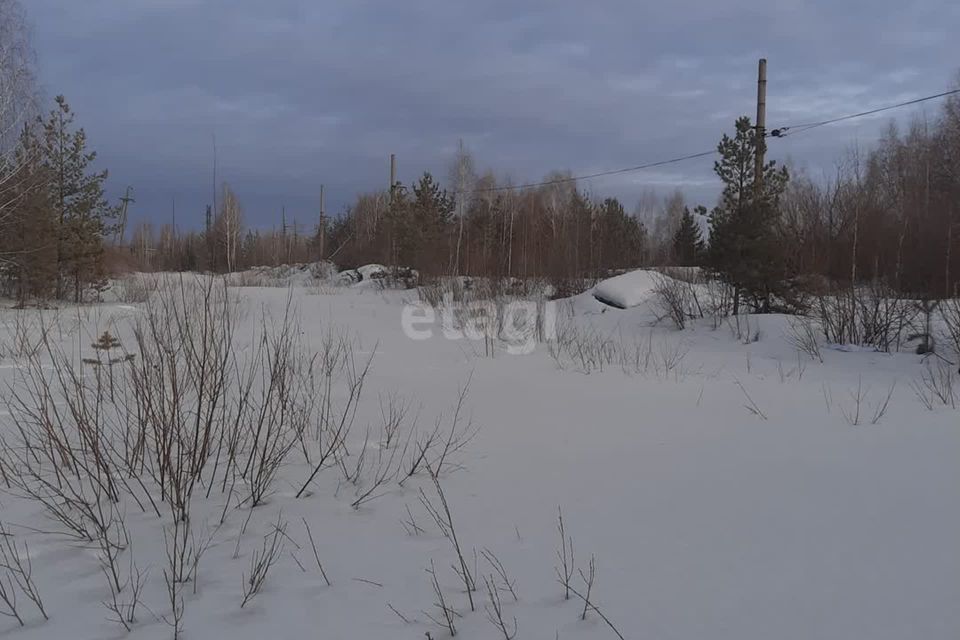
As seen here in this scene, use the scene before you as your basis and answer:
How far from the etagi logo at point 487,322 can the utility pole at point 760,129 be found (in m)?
4.74

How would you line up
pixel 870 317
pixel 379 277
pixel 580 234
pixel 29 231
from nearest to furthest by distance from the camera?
pixel 870 317 → pixel 29 231 → pixel 580 234 → pixel 379 277

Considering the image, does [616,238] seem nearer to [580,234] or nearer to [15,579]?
[580,234]

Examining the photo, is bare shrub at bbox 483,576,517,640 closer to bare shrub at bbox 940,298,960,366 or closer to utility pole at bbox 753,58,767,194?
bare shrub at bbox 940,298,960,366

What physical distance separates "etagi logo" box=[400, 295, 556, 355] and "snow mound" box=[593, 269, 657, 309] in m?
1.26

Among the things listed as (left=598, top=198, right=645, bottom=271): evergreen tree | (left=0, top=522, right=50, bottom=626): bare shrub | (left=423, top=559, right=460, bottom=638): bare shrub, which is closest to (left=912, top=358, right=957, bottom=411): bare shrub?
(left=423, top=559, right=460, bottom=638): bare shrub

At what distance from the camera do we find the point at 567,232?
1861cm

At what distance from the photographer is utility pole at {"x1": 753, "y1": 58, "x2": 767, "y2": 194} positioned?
11.0m

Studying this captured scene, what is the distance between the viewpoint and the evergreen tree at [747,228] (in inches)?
417

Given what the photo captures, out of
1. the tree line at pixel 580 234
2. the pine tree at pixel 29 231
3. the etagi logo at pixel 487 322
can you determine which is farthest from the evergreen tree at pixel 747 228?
the pine tree at pixel 29 231

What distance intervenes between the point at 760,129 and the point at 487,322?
6.59m

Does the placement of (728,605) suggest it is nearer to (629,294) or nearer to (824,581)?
(824,581)

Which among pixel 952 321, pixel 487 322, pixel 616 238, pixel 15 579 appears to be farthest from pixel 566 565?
pixel 616 238

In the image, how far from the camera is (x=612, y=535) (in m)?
2.40

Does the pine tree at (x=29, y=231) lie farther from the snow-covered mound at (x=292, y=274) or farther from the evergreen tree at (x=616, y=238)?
the evergreen tree at (x=616, y=238)
